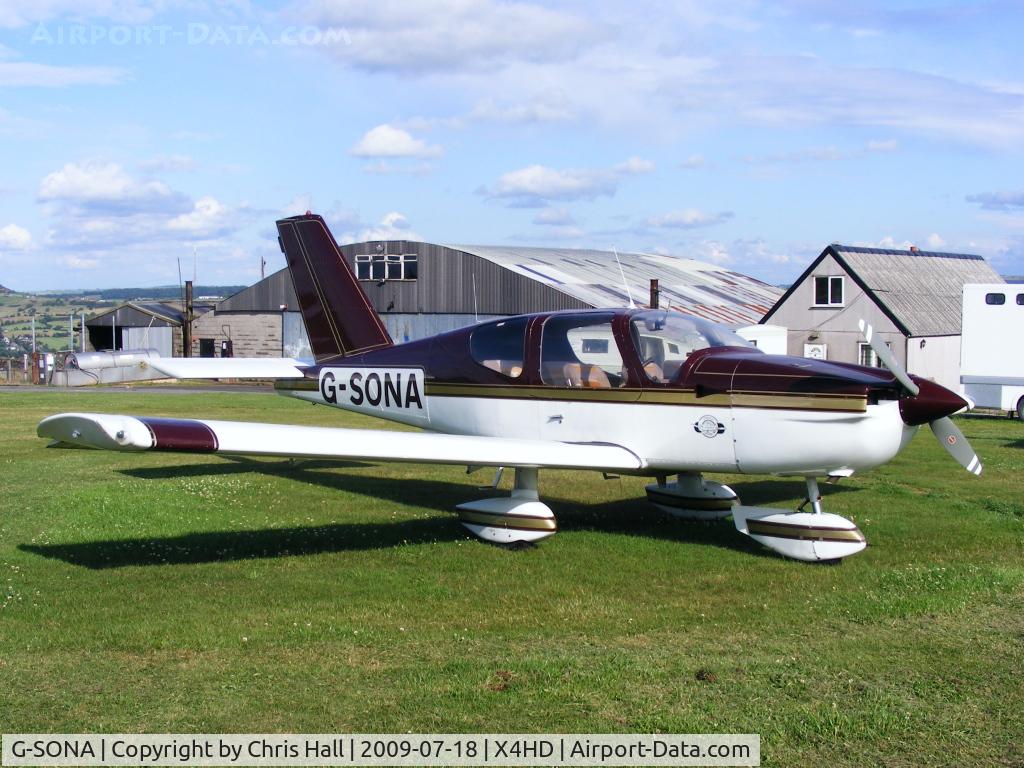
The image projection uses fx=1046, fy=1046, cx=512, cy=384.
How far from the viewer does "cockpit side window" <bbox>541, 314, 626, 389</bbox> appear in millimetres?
10023

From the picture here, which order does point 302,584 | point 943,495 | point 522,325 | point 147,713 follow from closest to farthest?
point 147,713, point 302,584, point 522,325, point 943,495

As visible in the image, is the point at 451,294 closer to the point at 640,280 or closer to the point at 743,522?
the point at 640,280

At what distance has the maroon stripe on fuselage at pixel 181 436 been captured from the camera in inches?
297

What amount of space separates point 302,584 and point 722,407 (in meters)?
3.94

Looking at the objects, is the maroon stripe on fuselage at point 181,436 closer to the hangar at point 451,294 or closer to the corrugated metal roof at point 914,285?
the corrugated metal roof at point 914,285

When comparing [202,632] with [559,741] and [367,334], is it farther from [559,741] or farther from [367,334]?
[367,334]

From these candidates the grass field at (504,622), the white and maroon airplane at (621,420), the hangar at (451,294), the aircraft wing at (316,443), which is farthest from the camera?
the hangar at (451,294)

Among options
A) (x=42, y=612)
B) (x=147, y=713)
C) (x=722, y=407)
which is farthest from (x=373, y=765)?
(x=722, y=407)

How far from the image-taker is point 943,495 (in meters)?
12.6

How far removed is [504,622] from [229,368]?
264 inches

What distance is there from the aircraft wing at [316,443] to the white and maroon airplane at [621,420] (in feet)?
0.05
